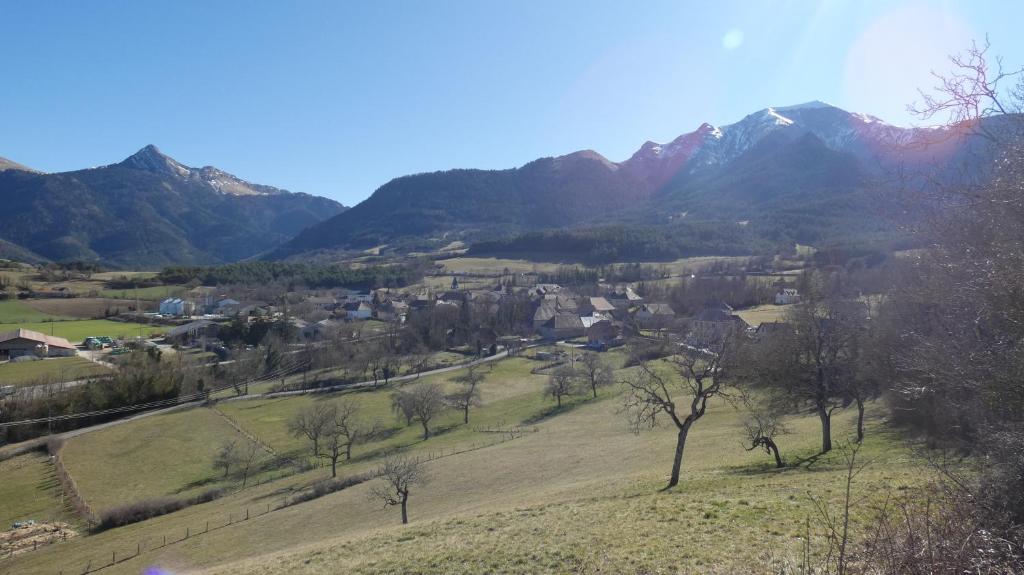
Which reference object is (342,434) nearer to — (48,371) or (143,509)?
(143,509)

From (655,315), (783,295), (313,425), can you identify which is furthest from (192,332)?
(783,295)

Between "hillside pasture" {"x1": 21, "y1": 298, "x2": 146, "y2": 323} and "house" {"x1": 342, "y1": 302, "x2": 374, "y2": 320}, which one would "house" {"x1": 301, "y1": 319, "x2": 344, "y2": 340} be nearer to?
"house" {"x1": 342, "y1": 302, "x2": 374, "y2": 320}

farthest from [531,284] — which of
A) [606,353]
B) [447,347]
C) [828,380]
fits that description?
[828,380]

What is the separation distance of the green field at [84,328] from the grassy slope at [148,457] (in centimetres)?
4070

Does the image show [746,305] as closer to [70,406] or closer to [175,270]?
[70,406]

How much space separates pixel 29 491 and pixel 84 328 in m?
63.3

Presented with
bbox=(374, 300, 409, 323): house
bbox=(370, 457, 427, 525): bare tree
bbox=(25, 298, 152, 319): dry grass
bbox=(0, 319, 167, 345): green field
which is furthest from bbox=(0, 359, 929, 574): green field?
bbox=(25, 298, 152, 319): dry grass

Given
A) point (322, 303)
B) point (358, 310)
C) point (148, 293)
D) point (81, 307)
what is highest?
point (148, 293)

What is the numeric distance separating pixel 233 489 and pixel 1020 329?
39.4 m

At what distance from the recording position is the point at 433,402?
4469cm

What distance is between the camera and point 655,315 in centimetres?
9462

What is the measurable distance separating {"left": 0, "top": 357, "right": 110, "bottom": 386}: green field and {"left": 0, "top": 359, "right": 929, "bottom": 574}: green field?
15.6 metres

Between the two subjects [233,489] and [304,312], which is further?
[304,312]

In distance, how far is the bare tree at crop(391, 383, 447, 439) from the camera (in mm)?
43875
